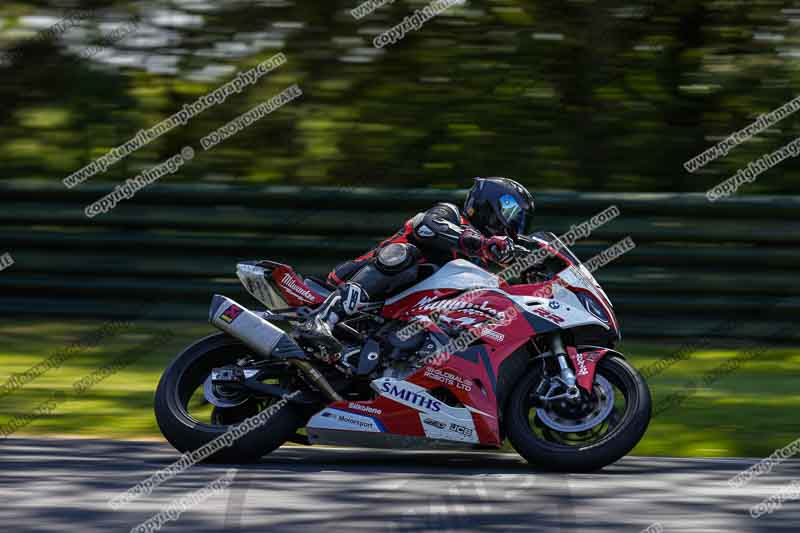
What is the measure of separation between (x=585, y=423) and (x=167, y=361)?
435cm

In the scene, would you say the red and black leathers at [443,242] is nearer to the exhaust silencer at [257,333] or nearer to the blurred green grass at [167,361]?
the exhaust silencer at [257,333]

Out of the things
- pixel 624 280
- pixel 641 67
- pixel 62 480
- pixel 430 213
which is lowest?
pixel 624 280

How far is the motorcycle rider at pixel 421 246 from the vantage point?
6.71m

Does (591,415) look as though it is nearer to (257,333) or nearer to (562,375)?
(562,375)

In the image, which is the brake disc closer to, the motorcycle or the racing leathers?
the motorcycle

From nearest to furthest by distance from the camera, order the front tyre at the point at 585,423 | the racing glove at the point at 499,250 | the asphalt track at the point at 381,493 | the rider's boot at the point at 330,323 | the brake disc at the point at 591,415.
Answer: the asphalt track at the point at 381,493 < the front tyre at the point at 585,423 < the brake disc at the point at 591,415 < the racing glove at the point at 499,250 < the rider's boot at the point at 330,323

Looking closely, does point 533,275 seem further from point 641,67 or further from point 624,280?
point 641,67

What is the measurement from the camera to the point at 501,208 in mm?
6797

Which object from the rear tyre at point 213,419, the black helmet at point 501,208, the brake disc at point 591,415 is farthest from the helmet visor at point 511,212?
the rear tyre at point 213,419

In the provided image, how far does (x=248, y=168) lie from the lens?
12.3 m

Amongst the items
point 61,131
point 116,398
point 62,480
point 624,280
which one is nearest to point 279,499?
point 62,480

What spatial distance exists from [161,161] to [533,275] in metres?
6.37

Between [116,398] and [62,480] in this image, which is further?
[116,398]

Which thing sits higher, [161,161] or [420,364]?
[420,364]
